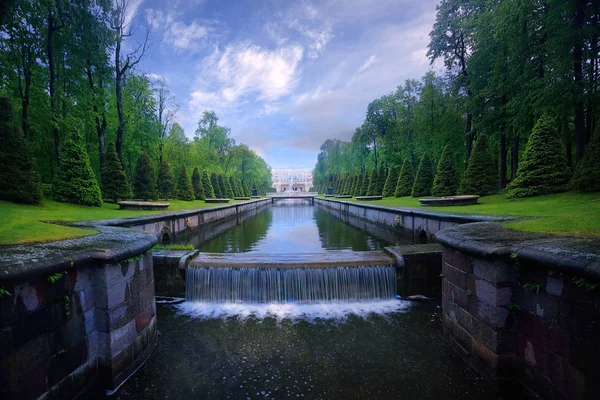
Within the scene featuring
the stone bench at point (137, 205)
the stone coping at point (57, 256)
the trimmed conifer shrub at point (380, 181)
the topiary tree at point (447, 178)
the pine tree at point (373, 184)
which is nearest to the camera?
the stone coping at point (57, 256)

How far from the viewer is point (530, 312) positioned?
3.30 meters

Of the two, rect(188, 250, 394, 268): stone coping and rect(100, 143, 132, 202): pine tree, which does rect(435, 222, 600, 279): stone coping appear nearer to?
rect(188, 250, 394, 268): stone coping

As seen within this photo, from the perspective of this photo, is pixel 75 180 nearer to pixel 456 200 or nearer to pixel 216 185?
pixel 456 200

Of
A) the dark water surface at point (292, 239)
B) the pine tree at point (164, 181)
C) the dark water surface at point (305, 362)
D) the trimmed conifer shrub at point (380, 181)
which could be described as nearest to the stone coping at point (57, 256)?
the dark water surface at point (305, 362)

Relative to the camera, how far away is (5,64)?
16422mm

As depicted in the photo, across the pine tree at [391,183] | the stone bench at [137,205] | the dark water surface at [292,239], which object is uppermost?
the pine tree at [391,183]

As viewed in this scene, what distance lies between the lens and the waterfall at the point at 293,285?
686cm

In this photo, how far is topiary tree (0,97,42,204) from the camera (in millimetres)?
11539

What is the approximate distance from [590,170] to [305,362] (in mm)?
14462

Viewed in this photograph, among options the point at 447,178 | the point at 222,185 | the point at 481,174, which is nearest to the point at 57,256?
the point at 481,174

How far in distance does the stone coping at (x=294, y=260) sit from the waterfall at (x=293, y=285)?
12cm

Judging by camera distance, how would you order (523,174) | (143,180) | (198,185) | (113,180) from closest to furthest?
(523,174)
(113,180)
(143,180)
(198,185)

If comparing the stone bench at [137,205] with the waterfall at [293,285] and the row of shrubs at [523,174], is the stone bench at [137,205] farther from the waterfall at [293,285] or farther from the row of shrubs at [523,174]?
the row of shrubs at [523,174]

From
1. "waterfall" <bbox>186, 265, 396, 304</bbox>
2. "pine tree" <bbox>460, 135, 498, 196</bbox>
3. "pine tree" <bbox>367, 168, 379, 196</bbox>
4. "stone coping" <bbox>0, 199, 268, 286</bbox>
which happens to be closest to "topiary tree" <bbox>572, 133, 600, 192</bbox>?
"pine tree" <bbox>460, 135, 498, 196</bbox>
